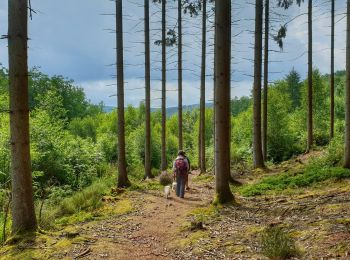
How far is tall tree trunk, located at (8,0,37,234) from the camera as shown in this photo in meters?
6.68

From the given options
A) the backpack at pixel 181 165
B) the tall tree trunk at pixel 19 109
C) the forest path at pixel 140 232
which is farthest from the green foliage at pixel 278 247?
the backpack at pixel 181 165

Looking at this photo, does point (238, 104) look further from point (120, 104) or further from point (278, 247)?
point (278, 247)

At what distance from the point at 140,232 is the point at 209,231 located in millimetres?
1576

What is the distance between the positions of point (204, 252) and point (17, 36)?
509 cm

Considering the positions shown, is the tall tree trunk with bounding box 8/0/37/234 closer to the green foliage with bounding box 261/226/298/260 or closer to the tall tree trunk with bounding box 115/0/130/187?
the green foliage with bounding box 261/226/298/260

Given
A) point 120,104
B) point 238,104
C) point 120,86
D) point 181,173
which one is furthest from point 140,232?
point 238,104

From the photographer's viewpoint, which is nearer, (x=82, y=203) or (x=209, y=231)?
(x=209, y=231)

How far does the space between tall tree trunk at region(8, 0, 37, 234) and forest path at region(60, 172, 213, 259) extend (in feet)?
4.31

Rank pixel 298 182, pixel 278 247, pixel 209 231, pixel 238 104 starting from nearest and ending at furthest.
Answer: pixel 278 247, pixel 209 231, pixel 298 182, pixel 238 104

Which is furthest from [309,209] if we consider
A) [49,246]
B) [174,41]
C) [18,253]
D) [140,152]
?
[140,152]

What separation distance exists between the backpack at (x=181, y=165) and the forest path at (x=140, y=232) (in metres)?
0.98

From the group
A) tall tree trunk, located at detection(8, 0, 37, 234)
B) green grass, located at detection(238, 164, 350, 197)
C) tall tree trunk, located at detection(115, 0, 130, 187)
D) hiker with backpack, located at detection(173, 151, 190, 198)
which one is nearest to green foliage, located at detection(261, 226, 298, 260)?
tall tree trunk, located at detection(8, 0, 37, 234)

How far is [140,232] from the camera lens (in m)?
7.67

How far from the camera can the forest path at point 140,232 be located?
20.2ft
